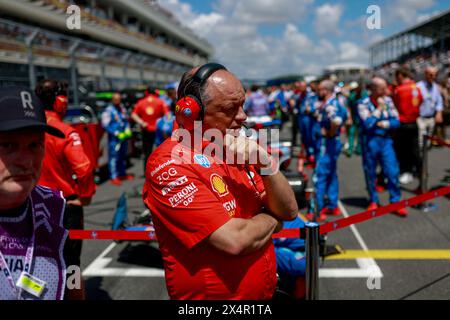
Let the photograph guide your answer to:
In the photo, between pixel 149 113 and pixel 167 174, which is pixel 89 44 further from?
pixel 167 174

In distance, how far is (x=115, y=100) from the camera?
8.62 metres

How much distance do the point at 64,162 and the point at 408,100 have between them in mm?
5967

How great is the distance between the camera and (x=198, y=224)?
148 cm

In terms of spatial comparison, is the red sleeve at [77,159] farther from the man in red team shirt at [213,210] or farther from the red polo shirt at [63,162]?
the man in red team shirt at [213,210]

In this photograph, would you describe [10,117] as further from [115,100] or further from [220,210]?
[115,100]

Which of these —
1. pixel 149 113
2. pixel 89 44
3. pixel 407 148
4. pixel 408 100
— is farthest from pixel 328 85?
pixel 89 44

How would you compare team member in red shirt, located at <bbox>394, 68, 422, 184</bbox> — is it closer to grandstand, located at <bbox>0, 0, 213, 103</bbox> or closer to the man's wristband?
grandstand, located at <bbox>0, 0, 213, 103</bbox>

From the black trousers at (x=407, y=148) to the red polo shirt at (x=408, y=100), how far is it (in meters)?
0.33

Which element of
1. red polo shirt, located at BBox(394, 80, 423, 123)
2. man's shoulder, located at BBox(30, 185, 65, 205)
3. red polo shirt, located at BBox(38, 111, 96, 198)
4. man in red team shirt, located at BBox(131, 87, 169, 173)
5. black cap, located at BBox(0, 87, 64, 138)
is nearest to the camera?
black cap, located at BBox(0, 87, 64, 138)

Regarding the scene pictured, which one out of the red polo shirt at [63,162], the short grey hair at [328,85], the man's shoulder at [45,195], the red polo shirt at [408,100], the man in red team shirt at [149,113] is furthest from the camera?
the man in red team shirt at [149,113]

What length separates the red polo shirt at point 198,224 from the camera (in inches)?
58.9

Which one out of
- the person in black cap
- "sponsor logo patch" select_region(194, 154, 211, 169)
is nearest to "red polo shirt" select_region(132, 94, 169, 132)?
"sponsor logo patch" select_region(194, 154, 211, 169)

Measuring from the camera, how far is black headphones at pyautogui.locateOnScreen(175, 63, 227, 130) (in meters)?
1.54

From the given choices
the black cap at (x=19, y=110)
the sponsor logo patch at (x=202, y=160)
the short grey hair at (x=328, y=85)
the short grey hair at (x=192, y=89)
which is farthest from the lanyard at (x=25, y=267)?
the short grey hair at (x=328, y=85)
